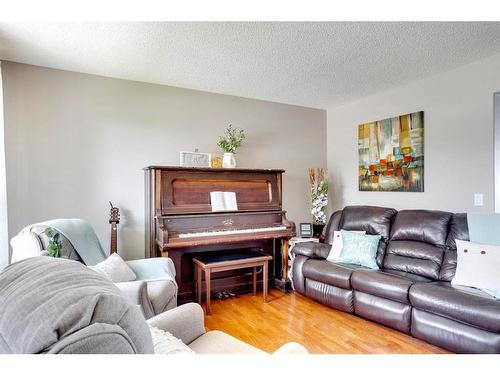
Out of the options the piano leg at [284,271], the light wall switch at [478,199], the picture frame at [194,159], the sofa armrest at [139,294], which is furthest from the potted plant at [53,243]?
the light wall switch at [478,199]

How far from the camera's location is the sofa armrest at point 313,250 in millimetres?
3340

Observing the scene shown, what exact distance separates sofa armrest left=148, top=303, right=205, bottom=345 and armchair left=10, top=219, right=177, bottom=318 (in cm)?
44

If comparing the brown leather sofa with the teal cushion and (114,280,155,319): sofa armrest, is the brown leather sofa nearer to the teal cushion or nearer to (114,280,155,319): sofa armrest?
the teal cushion

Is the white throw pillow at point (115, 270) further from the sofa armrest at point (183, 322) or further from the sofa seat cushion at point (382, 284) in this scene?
the sofa seat cushion at point (382, 284)

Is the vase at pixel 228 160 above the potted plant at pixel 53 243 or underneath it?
above

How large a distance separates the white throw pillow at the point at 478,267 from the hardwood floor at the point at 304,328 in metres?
0.57

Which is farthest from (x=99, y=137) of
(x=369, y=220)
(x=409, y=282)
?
(x=409, y=282)

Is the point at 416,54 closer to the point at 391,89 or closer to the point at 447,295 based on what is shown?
the point at 391,89

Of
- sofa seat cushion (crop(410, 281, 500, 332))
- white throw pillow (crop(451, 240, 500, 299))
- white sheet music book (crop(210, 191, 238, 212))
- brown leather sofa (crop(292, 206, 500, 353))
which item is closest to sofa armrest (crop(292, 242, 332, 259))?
brown leather sofa (crop(292, 206, 500, 353))

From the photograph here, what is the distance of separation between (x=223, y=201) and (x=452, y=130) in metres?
2.57

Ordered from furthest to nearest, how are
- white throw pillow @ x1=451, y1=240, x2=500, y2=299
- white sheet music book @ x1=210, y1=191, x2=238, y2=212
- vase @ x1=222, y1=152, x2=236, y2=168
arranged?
1. vase @ x1=222, y1=152, x2=236, y2=168
2. white sheet music book @ x1=210, y1=191, x2=238, y2=212
3. white throw pillow @ x1=451, y1=240, x2=500, y2=299

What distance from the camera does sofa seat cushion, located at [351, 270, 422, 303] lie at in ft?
7.93

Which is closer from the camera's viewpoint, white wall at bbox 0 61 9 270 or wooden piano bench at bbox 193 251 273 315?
white wall at bbox 0 61 9 270

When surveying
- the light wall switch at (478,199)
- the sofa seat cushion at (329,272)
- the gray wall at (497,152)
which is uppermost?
the gray wall at (497,152)
